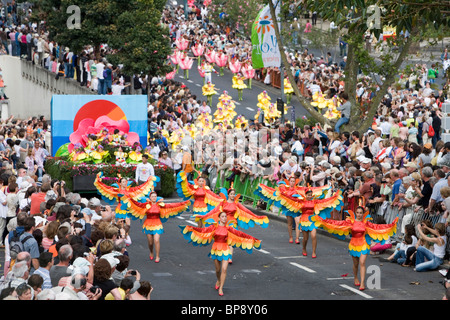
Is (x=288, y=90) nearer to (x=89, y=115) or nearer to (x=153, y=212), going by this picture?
(x=89, y=115)

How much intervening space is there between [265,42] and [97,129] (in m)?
6.00

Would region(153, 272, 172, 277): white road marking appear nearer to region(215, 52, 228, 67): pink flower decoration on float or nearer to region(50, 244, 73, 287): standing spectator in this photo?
region(50, 244, 73, 287): standing spectator

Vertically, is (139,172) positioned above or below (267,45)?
below

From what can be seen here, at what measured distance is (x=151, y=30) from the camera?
3706cm

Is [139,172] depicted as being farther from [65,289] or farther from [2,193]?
[65,289]

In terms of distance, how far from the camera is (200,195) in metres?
20.1

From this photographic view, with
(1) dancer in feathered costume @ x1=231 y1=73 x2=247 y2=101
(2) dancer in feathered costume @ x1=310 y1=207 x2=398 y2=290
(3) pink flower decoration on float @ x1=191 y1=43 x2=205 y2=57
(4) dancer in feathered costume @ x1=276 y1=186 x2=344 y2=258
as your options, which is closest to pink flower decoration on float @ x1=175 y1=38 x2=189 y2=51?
(3) pink flower decoration on float @ x1=191 y1=43 x2=205 y2=57

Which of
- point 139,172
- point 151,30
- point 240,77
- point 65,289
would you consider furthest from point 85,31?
Answer: point 65,289

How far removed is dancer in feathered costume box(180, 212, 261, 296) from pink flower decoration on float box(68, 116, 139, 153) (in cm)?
1192

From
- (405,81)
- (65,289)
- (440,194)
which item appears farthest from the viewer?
(405,81)

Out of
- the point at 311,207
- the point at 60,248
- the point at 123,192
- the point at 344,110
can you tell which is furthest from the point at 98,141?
the point at 60,248

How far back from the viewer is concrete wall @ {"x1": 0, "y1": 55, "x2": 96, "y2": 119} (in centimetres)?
4325

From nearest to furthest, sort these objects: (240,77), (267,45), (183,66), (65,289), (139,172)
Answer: (65,289)
(139,172)
(267,45)
(240,77)
(183,66)

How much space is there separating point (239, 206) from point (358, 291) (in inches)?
123
